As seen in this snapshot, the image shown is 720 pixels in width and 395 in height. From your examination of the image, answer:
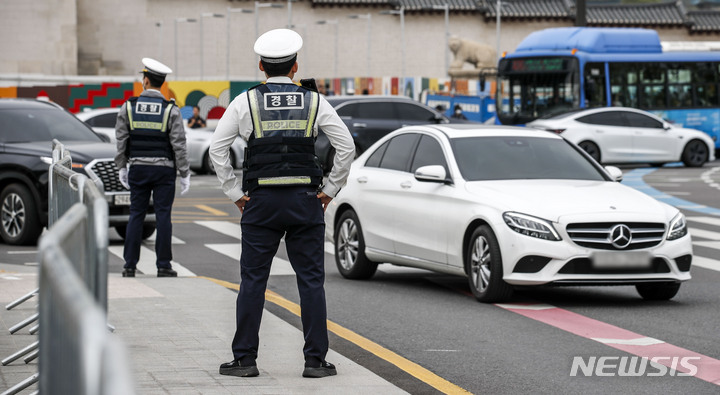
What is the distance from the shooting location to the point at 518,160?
426 inches

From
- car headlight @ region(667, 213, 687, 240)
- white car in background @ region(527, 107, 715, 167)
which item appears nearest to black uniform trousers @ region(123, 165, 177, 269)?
car headlight @ region(667, 213, 687, 240)

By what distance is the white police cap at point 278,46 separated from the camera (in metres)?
6.41

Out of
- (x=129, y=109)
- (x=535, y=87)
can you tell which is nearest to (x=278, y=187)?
(x=129, y=109)

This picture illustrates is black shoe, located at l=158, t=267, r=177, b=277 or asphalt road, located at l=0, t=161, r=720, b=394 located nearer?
asphalt road, located at l=0, t=161, r=720, b=394

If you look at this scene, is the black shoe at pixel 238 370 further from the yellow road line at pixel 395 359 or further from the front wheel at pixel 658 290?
the front wheel at pixel 658 290

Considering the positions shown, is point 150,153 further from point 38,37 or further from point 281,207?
point 38,37

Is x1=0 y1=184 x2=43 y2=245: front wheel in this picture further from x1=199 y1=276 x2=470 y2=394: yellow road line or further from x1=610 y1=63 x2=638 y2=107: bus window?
x1=610 y1=63 x2=638 y2=107: bus window

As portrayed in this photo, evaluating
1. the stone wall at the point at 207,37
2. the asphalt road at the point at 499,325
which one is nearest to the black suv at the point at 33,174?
the asphalt road at the point at 499,325

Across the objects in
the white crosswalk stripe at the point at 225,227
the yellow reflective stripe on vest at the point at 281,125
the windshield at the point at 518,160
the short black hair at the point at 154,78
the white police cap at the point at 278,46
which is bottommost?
the white crosswalk stripe at the point at 225,227

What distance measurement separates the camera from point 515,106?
3425 cm

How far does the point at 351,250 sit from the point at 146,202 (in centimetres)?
188

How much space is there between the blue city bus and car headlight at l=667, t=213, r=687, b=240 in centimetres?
2307

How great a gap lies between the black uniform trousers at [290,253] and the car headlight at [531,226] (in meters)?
3.24

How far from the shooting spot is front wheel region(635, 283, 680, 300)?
32.8ft
